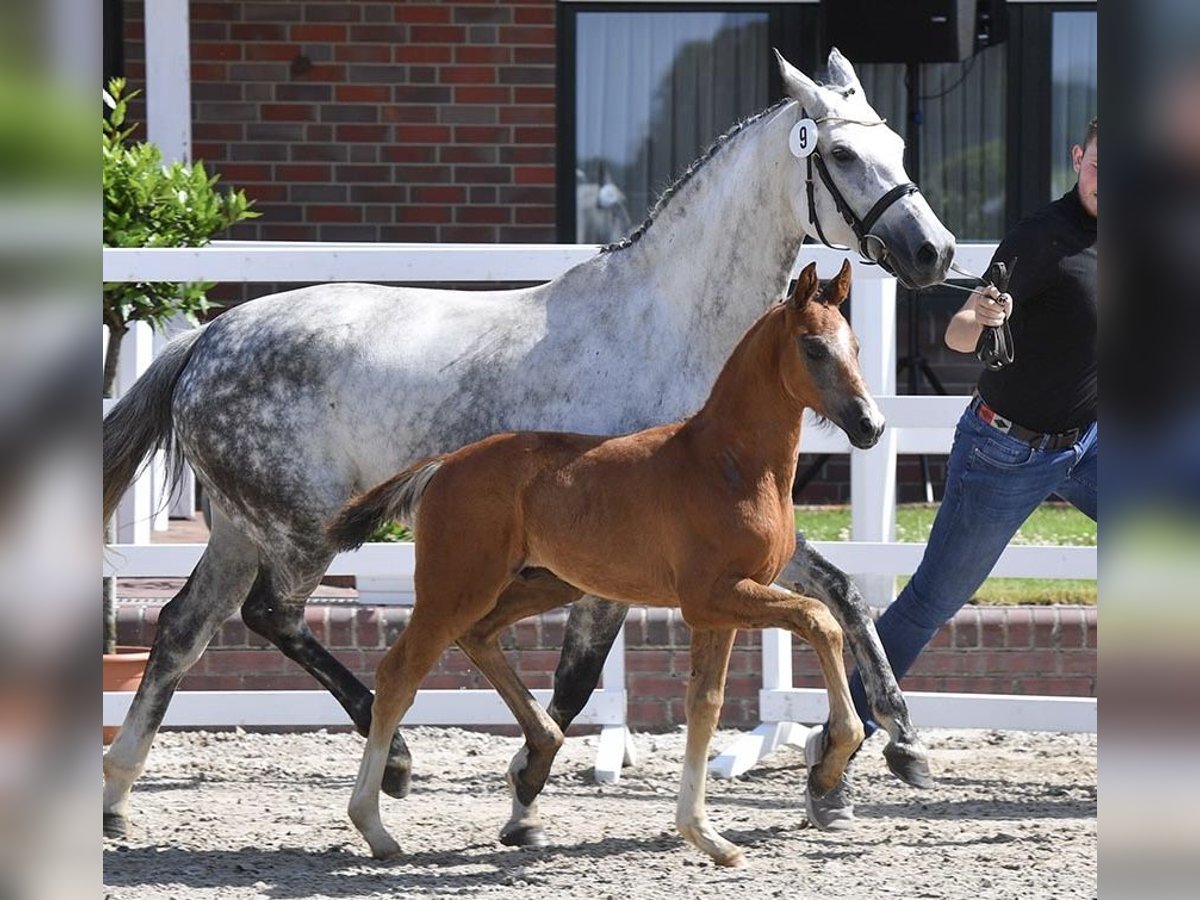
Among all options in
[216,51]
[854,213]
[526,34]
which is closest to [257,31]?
[216,51]

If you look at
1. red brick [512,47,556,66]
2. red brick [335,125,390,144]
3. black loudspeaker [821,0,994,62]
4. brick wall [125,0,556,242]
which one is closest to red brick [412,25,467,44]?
brick wall [125,0,556,242]

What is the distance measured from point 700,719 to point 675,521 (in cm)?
51

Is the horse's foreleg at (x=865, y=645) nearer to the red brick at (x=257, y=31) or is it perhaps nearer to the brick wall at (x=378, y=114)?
the brick wall at (x=378, y=114)

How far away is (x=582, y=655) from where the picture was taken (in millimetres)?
5082

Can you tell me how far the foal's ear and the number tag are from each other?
56 cm

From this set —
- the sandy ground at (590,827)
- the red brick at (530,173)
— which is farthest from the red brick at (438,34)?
→ the sandy ground at (590,827)

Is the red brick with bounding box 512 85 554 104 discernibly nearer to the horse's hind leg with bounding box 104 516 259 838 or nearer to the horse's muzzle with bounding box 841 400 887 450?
the horse's hind leg with bounding box 104 516 259 838

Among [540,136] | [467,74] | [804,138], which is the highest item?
[467,74]

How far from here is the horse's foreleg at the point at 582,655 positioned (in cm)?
505

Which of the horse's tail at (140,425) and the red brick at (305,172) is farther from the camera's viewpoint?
the red brick at (305,172)

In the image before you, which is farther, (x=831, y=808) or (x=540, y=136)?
(x=540, y=136)

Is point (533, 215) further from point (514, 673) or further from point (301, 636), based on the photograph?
point (514, 673)

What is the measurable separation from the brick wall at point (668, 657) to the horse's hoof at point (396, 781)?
61.9 inches

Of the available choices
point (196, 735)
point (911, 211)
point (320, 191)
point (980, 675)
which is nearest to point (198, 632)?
point (196, 735)
